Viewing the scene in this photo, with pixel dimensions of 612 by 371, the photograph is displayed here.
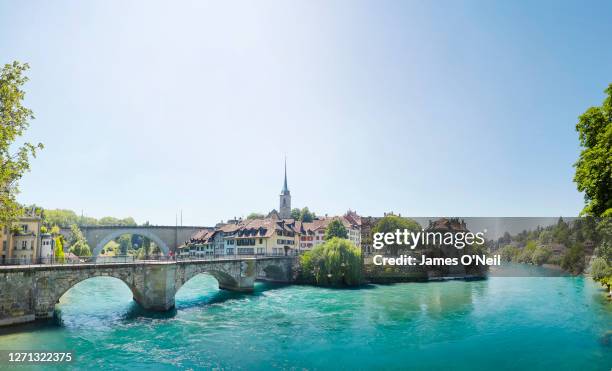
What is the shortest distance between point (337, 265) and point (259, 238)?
17.8m

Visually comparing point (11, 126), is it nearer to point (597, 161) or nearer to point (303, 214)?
point (597, 161)

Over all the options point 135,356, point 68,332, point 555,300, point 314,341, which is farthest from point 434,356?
point 555,300

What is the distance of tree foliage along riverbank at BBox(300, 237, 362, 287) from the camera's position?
167ft

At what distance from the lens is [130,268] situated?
101 ft

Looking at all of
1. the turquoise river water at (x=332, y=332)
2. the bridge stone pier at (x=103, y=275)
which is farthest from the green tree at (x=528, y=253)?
the bridge stone pier at (x=103, y=275)

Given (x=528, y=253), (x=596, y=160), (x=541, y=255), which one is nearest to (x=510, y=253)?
(x=528, y=253)

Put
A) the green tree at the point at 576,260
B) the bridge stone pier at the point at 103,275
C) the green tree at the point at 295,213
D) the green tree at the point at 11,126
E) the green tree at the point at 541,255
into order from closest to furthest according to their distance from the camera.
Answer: the green tree at the point at 11,126, the bridge stone pier at the point at 103,275, the green tree at the point at 576,260, the green tree at the point at 541,255, the green tree at the point at 295,213

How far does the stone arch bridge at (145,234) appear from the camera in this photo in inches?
2854

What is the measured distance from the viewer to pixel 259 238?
211ft

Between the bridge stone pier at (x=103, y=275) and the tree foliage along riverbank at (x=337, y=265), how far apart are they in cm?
988

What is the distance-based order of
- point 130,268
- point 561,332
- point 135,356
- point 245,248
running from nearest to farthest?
point 135,356 < point 561,332 < point 130,268 < point 245,248

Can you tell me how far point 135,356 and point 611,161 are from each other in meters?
24.3

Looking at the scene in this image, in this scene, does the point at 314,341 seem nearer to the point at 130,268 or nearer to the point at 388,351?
the point at 388,351

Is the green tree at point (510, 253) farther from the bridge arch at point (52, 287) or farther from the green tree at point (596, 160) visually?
the bridge arch at point (52, 287)
